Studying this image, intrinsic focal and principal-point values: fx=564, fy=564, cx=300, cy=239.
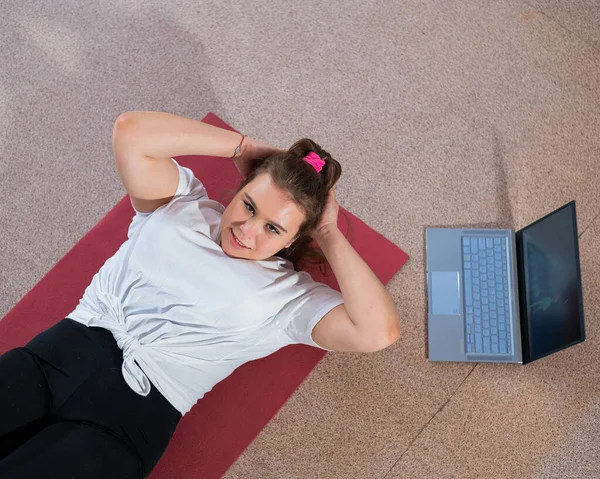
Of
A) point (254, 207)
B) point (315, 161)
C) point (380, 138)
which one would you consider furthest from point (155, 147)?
point (380, 138)

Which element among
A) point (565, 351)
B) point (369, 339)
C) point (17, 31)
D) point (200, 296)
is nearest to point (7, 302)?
point (200, 296)

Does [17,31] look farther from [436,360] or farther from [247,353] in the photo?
[436,360]

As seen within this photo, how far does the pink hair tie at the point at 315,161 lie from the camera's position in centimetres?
139

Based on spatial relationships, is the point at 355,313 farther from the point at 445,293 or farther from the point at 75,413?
the point at 75,413

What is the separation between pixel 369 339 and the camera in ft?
4.63

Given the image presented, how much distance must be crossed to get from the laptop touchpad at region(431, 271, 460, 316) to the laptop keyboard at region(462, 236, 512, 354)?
0.11ft

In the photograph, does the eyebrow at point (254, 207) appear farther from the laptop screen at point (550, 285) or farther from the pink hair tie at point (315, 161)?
the laptop screen at point (550, 285)

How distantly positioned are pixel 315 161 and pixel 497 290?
0.87 m

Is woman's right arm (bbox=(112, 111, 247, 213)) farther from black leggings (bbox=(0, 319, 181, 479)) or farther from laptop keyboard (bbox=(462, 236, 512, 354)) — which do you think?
laptop keyboard (bbox=(462, 236, 512, 354))

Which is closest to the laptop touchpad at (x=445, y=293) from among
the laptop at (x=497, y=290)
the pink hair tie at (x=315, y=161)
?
the laptop at (x=497, y=290)

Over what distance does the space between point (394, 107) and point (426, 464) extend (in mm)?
1300

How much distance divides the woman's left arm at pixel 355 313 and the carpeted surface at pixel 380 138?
1.66 feet

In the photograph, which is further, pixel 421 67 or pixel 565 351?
pixel 421 67

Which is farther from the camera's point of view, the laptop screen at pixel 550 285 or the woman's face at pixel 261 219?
the laptop screen at pixel 550 285
